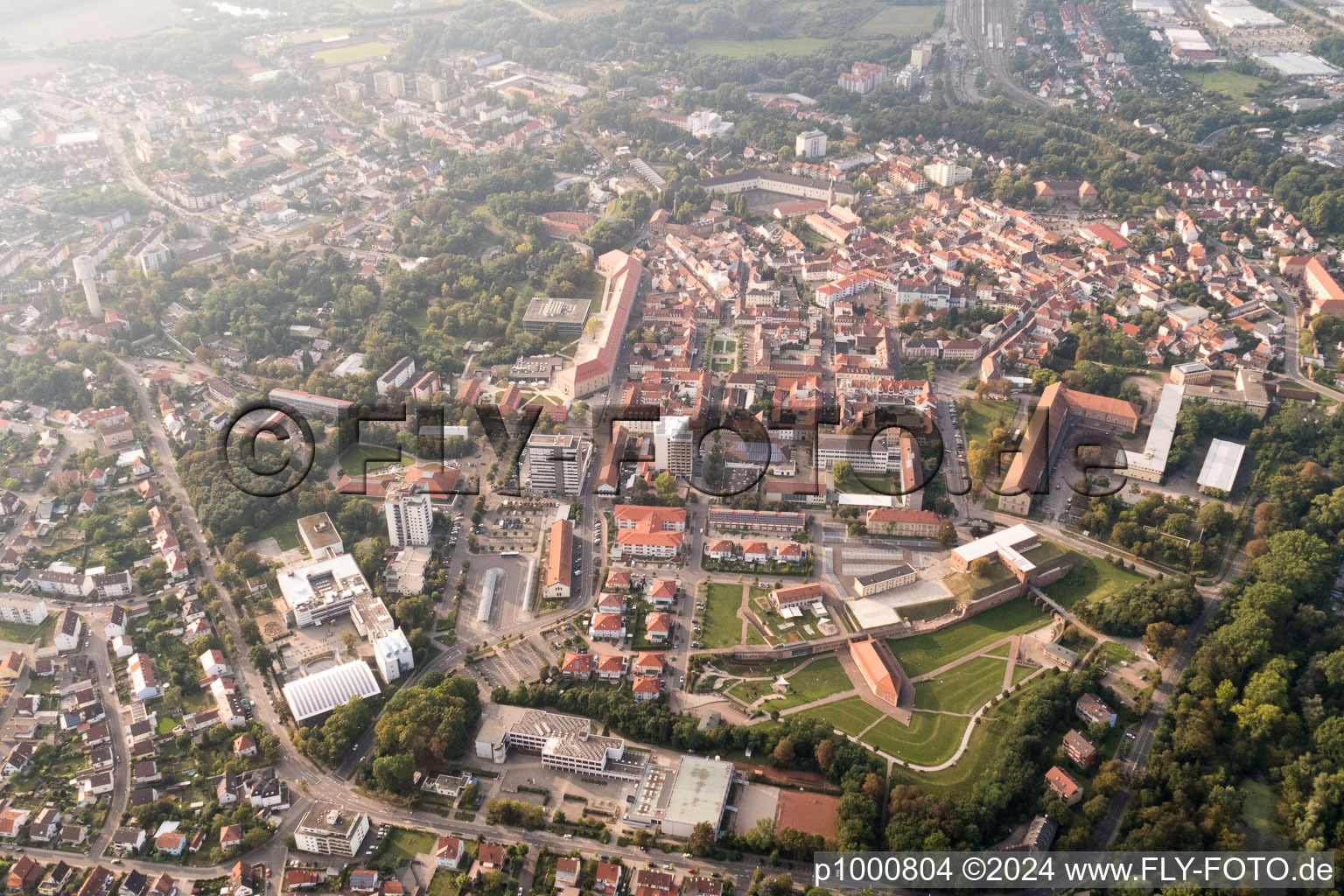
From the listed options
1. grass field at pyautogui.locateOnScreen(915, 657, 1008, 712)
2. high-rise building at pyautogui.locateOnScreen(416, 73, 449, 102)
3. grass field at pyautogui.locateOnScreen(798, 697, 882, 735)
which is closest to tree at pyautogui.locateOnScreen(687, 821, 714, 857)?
grass field at pyautogui.locateOnScreen(798, 697, 882, 735)

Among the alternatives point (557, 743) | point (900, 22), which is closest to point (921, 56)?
point (900, 22)

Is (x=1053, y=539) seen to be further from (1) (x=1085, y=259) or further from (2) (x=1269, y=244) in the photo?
(2) (x=1269, y=244)

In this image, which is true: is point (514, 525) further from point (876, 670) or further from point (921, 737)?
point (921, 737)

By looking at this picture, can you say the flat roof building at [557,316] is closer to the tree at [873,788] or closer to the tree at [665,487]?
the tree at [665,487]

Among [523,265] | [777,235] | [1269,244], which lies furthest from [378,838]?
[1269,244]

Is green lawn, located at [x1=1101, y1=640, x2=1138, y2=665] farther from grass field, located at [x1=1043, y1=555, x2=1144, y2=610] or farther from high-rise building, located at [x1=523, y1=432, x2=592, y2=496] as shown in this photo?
high-rise building, located at [x1=523, y1=432, x2=592, y2=496]

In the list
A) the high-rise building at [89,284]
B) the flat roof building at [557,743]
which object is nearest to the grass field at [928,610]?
the flat roof building at [557,743]
